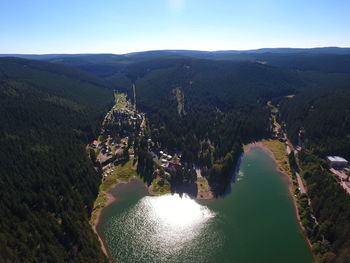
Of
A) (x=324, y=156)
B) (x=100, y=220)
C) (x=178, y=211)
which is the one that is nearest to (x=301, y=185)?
(x=324, y=156)

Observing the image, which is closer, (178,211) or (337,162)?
(178,211)

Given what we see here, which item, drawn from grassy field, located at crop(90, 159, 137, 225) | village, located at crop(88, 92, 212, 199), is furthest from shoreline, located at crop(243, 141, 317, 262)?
grassy field, located at crop(90, 159, 137, 225)

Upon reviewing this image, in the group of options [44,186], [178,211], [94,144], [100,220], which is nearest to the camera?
[100,220]

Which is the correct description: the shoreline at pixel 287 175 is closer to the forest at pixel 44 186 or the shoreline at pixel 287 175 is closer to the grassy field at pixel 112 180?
the forest at pixel 44 186

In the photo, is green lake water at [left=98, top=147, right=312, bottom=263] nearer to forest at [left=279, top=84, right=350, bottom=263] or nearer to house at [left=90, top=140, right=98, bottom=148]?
forest at [left=279, top=84, right=350, bottom=263]

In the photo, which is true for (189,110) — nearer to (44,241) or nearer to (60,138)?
(60,138)

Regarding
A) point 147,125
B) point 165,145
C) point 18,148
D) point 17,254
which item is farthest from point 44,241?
point 147,125

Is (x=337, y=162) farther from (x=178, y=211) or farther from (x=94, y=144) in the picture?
(x=94, y=144)

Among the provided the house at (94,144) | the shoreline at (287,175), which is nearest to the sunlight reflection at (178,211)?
the shoreline at (287,175)
